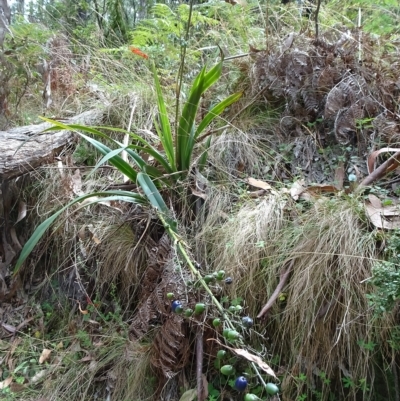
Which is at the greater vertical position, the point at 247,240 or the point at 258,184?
the point at 258,184

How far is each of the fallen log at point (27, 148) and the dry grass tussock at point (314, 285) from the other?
1275 mm

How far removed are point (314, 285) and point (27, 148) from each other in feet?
5.78

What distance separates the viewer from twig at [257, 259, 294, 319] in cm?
139

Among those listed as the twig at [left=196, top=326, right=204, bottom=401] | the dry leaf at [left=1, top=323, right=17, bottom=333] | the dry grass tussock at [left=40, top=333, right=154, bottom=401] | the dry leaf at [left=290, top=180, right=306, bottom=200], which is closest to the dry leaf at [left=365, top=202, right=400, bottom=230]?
the dry leaf at [left=290, top=180, right=306, bottom=200]

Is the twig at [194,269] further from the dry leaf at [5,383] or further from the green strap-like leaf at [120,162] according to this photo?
the dry leaf at [5,383]

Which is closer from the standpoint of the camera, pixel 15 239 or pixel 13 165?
pixel 13 165

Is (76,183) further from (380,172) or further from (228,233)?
(380,172)

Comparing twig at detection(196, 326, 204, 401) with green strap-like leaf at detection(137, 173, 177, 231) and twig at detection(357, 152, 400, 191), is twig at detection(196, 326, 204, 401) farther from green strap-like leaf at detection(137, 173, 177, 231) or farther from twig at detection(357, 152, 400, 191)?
twig at detection(357, 152, 400, 191)

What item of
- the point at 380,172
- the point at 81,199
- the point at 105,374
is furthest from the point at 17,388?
the point at 380,172

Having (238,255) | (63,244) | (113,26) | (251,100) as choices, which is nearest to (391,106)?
(251,100)

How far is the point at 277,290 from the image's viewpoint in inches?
55.6

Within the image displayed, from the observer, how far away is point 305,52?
2186 mm

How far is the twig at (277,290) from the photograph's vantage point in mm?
1387

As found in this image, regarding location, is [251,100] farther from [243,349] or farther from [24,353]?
[24,353]
